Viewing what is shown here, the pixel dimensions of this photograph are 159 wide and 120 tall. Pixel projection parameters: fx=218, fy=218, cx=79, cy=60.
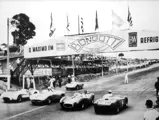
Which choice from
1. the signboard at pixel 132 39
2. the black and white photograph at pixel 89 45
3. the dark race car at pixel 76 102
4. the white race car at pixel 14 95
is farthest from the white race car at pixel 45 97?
the signboard at pixel 132 39

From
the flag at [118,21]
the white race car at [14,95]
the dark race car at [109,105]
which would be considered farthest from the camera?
the white race car at [14,95]

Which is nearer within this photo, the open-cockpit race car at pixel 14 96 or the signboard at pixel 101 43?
the signboard at pixel 101 43

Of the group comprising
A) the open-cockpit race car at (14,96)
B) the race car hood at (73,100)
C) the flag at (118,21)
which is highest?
the flag at (118,21)

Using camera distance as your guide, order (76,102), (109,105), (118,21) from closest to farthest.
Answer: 1. (109,105)
2. (76,102)
3. (118,21)

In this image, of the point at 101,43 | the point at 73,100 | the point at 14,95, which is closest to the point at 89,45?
the point at 101,43

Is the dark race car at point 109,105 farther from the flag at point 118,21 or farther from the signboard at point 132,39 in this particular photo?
the flag at point 118,21

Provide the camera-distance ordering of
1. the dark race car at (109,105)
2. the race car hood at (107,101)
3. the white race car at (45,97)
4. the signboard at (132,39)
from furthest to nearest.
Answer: the white race car at (45,97) < the signboard at (132,39) < the race car hood at (107,101) < the dark race car at (109,105)

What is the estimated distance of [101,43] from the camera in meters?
15.5

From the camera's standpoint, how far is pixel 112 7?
44.0ft

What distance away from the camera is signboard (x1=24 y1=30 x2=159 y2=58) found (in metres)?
14.2

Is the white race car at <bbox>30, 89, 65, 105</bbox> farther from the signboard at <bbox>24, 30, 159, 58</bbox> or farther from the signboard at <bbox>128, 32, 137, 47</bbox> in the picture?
the signboard at <bbox>128, 32, 137, 47</bbox>

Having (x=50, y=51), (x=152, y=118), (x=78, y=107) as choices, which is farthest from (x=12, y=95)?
(x=152, y=118)

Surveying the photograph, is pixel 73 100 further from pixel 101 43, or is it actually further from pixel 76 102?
pixel 101 43

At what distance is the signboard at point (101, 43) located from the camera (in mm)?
14172
